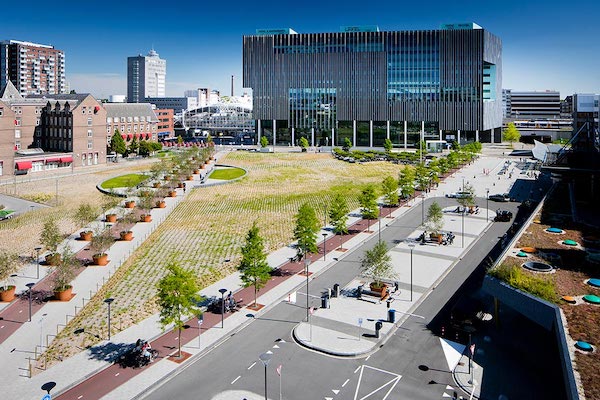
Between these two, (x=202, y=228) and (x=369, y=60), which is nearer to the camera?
(x=202, y=228)

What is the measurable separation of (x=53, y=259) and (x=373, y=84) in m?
127

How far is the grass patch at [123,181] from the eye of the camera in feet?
272

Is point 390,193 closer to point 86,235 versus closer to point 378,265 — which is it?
point 378,265

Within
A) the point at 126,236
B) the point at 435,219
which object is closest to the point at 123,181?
the point at 126,236

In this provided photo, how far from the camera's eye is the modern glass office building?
489 ft

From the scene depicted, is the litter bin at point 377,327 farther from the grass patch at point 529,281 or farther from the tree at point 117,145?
the tree at point 117,145

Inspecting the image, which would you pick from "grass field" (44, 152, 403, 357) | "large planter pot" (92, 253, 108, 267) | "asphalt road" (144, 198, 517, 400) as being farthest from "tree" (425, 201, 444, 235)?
"large planter pot" (92, 253, 108, 267)

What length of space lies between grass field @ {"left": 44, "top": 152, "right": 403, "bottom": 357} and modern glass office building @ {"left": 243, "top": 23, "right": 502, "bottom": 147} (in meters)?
48.8

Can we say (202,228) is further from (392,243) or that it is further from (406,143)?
(406,143)

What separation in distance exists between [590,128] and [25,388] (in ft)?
320

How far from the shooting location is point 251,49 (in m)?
163

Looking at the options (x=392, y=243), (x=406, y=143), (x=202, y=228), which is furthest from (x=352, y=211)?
(x=406, y=143)

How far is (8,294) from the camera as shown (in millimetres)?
36000

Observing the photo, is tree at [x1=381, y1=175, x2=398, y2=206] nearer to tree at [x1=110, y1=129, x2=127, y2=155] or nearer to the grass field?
the grass field
